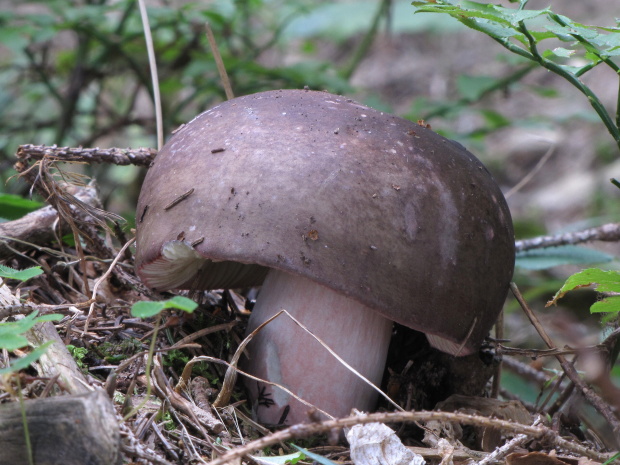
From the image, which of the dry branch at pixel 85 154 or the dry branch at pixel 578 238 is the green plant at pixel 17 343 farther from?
the dry branch at pixel 578 238

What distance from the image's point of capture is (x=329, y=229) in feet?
5.62

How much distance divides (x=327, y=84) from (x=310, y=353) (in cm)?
197

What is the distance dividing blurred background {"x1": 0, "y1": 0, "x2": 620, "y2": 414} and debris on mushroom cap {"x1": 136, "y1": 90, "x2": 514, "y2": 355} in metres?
0.30

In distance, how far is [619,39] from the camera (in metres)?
1.75

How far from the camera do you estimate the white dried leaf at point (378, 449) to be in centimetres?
170

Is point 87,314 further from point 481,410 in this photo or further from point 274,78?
point 274,78

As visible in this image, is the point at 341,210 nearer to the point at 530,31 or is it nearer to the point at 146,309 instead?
the point at 146,309

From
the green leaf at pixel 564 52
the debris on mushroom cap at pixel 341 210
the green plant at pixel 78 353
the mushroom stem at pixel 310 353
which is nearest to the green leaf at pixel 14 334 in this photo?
the green plant at pixel 78 353

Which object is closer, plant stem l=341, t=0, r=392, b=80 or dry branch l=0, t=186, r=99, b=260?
dry branch l=0, t=186, r=99, b=260

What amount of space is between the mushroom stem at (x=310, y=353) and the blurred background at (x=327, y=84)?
642 mm

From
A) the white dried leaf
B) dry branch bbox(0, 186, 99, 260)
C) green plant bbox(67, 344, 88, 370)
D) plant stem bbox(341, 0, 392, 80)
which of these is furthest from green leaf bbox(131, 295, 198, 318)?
plant stem bbox(341, 0, 392, 80)

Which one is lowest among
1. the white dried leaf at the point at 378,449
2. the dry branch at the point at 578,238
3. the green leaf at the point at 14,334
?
the white dried leaf at the point at 378,449

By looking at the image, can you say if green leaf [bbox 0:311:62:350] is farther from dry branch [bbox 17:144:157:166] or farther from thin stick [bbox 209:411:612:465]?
dry branch [bbox 17:144:157:166]

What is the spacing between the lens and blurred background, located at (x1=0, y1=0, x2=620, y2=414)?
3699 mm
